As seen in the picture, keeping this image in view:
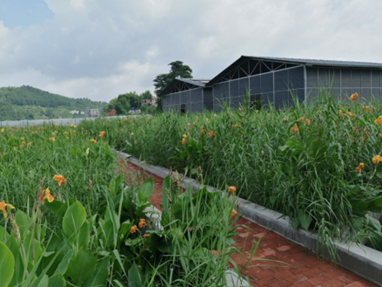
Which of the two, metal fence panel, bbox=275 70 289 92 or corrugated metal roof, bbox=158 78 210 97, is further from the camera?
corrugated metal roof, bbox=158 78 210 97

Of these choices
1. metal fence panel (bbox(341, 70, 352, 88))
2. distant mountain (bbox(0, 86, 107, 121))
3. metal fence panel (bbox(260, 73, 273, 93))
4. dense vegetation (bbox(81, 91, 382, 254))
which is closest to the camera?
dense vegetation (bbox(81, 91, 382, 254))

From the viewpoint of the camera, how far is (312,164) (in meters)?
2.82

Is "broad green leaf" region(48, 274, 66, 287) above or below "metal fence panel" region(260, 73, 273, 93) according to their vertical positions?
below

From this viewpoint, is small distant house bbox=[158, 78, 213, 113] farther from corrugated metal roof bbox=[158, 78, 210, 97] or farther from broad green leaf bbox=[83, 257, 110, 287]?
broad green leaf bbox=[83, 257, 110, 287]

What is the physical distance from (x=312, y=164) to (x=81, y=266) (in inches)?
82.8

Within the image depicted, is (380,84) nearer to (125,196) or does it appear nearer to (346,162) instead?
(346,162)

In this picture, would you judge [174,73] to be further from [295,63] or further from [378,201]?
[378,201]

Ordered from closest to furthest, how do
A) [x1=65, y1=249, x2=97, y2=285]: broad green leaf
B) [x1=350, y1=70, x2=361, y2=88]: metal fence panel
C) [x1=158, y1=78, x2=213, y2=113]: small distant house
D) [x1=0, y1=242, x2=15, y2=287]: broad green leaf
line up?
1. [x1=0, y1=242, x2=15, y2=287]: broad green leaf
2. [x1=65, y1=249, x2=97, y2=285]: broad green leaf
3. [x1=350, y1=70, x2=361, y2=88]: metal fence panel
4. [x1=158, y1=78, x2=213, y2=113]: small distant house

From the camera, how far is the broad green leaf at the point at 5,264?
3.86 feet

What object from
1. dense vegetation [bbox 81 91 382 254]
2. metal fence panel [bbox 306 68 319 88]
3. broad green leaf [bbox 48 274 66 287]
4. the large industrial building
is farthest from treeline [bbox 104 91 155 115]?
broad green leaf [bbox 48 274 66 287]

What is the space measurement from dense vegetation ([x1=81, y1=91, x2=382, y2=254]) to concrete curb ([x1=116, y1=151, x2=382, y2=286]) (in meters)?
0.09

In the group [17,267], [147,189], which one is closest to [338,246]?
[147,189]

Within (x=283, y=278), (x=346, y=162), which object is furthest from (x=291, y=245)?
(x=346, y=162)

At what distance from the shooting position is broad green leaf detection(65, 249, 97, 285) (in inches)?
60.1
